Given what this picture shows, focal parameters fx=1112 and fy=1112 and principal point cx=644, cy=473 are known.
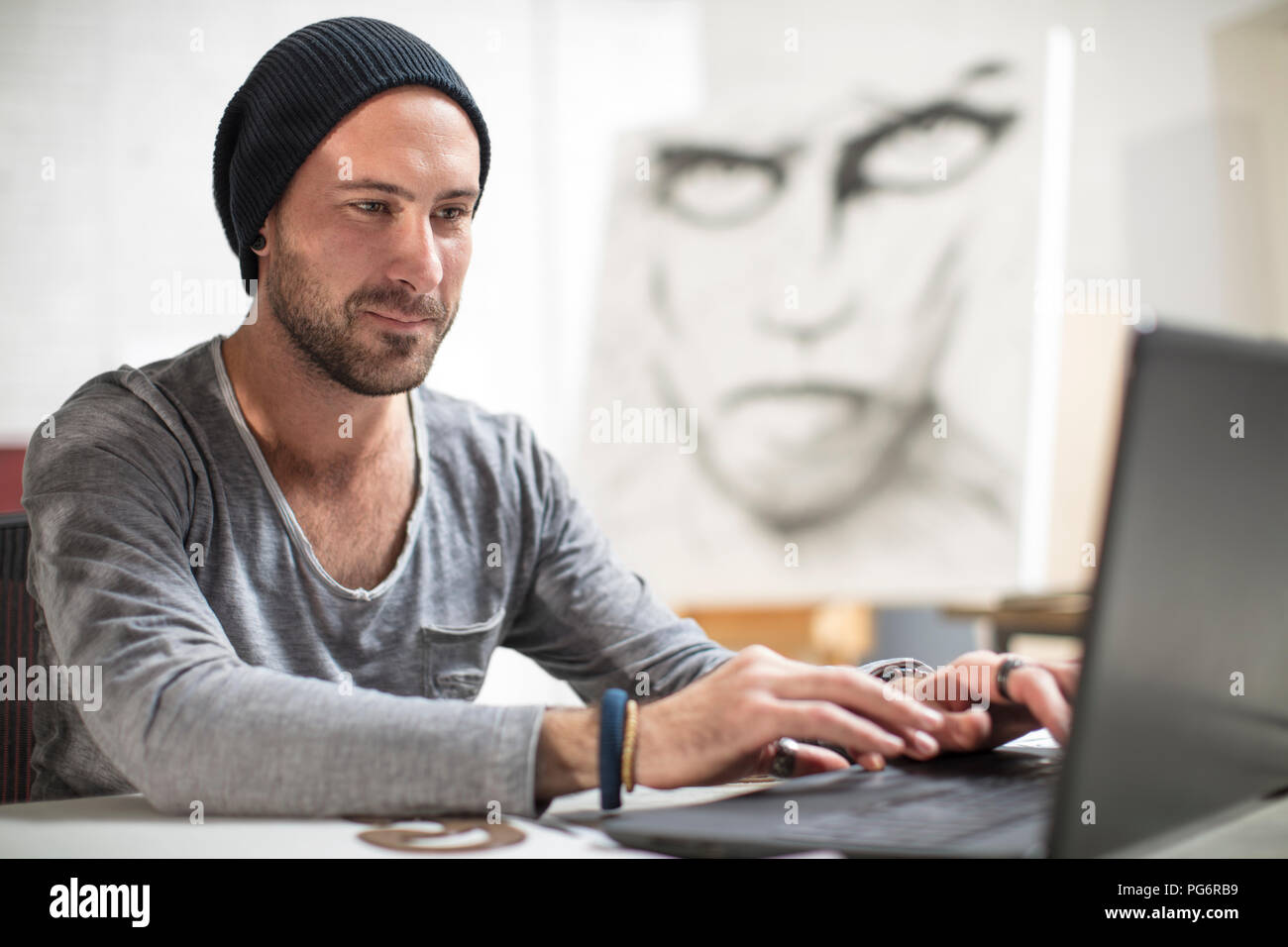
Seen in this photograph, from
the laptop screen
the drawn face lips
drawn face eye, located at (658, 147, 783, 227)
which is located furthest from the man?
drawn face eye, located at (658, 147, 783, 227)

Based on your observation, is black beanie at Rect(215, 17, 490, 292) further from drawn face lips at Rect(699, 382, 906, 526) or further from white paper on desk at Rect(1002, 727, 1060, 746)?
drawn face lips at Rect(699, 382, 906, 526)

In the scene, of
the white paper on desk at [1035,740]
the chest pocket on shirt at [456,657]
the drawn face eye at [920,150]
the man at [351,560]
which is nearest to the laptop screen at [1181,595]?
the man at [351,560]

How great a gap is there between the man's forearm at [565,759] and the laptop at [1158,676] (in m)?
0.04

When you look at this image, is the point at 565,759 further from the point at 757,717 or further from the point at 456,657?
the point at 456,657

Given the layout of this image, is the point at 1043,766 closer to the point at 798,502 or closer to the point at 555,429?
the point at 798,502

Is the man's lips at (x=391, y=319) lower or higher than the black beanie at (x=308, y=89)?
lower

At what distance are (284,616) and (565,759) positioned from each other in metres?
0.45

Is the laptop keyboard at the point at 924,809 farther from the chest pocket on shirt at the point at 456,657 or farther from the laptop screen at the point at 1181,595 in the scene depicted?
the chest pocket on shirt at the point at 456,657

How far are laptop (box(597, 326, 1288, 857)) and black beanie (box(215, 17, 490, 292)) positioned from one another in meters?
0.76

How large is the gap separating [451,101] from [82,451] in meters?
0.51

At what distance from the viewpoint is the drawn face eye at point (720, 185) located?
2834 mm

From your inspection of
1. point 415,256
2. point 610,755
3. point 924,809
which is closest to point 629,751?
point 610,755

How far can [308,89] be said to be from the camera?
1077 millimetres
